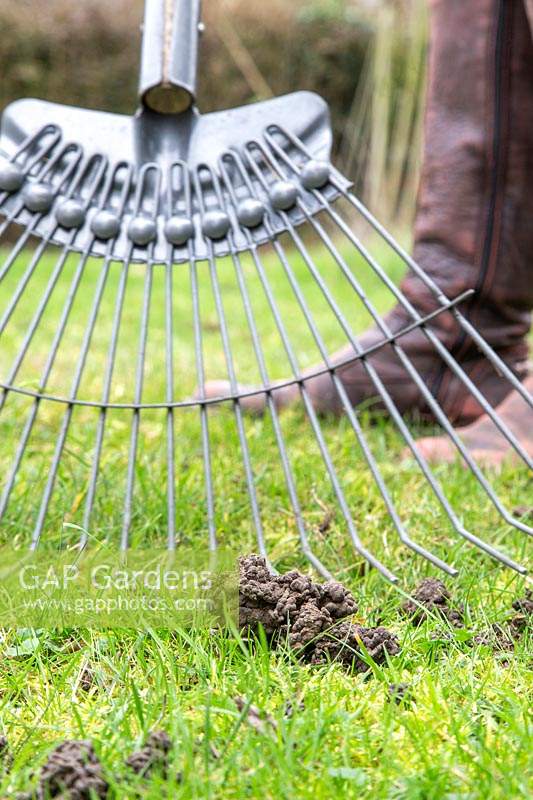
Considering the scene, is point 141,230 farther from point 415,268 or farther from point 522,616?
point 522,616

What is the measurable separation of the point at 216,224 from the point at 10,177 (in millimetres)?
262

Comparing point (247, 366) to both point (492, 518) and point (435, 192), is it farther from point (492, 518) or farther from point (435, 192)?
point (492, 518)

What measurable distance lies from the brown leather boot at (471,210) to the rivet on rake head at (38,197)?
651 mm

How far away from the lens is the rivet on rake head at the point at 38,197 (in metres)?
1.13

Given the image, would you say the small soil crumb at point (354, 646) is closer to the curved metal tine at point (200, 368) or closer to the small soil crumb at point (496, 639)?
the small soil crumb at point (496, 639)

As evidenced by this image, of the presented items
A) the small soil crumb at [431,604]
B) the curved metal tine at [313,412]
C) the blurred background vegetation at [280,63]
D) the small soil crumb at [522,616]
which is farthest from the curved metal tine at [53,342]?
the blurred background vegetation at [280,63]

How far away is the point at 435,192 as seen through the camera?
1.66 meters

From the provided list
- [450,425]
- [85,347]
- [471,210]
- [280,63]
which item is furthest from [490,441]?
[280,63]

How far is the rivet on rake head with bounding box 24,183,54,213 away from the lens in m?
1.13

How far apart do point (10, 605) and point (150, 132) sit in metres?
0.63

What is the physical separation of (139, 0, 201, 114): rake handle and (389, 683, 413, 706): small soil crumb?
79 centimetres

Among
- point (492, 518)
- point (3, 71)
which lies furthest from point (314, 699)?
point (3, 71)

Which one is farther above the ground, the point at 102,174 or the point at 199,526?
the point at 102,174

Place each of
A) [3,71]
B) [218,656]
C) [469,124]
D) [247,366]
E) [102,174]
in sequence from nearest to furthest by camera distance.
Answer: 1. [218,656]
2. [102,174]
3. [469,124]
4. [247,366]
5. [3,71]
